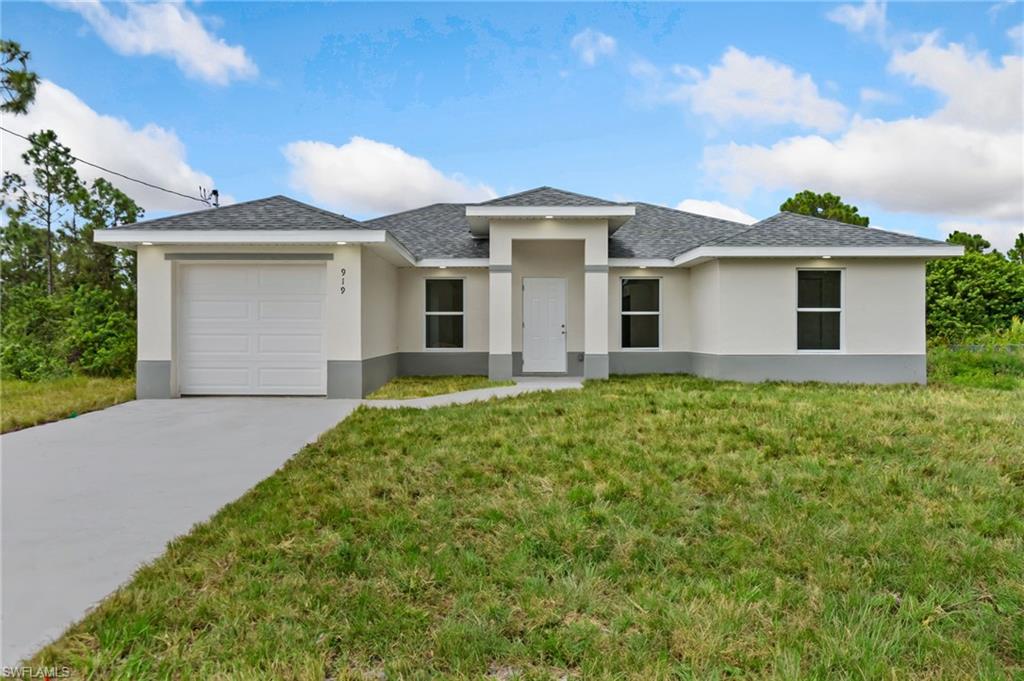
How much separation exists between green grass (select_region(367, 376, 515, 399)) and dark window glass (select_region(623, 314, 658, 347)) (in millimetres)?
3942

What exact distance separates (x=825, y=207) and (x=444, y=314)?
2620 centimetres

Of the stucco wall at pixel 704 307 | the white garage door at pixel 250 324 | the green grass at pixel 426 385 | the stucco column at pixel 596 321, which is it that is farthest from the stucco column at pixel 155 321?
the stucco wall at pixel 704 307

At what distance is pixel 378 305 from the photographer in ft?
38.6

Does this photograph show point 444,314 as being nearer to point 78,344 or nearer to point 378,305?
point 378,305

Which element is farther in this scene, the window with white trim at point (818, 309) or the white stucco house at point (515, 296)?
the window with white trim at point (818, 309)

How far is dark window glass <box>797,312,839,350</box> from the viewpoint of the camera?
12.2 metres

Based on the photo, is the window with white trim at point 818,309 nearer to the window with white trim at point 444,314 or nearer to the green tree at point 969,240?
the window with white trim at point 444,314

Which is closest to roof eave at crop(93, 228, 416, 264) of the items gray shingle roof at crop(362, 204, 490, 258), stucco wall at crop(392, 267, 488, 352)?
gray shingle roof at crop(362, 204, 490, 258)

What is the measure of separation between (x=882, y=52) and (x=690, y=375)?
1019 centimetres

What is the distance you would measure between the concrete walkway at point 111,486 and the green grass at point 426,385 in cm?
126

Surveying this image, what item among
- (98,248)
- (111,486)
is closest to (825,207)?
(98,248)

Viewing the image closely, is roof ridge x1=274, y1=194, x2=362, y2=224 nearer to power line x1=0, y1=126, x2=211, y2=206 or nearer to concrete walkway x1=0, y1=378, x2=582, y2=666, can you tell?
concrete walkway x1=0, y1=378, x2=582, y2=666

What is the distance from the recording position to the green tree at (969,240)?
96.9 feet

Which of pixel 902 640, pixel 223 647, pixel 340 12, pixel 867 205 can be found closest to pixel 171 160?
pixel 340 12
